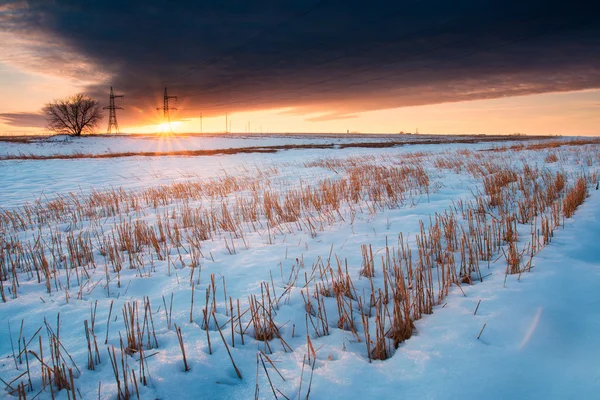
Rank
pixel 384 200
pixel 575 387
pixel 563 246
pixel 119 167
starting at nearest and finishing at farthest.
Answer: pixel 575 387 < pixel 563 246 < pixel 384 200 < pixel 119 167

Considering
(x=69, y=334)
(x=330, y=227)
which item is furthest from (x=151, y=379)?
(x=330, y=227)

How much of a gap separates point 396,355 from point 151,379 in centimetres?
149

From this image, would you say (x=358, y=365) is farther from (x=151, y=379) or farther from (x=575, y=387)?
(x=151, y=379)

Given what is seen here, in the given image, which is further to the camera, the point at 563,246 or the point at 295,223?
the point at 295,223

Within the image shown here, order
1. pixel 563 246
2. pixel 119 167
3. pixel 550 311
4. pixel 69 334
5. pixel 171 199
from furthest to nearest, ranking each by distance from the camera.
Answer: pixel 119 167 → pixel 171 199 → pixel 563 246 → pixel 69 334 → pixel 550 311

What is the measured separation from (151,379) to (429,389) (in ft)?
5.19

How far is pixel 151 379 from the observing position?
1942mm

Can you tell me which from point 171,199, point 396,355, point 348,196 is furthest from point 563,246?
point 171,199

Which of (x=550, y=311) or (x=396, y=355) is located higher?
(x=550, y=311)

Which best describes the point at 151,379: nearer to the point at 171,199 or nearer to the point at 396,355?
the point at 396,355

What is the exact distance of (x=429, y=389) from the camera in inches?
68.6

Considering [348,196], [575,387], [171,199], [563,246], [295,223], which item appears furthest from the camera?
[171,199]

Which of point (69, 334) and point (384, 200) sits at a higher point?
point (384, 200)

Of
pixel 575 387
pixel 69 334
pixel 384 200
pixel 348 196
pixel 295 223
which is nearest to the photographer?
pixel 575 387
